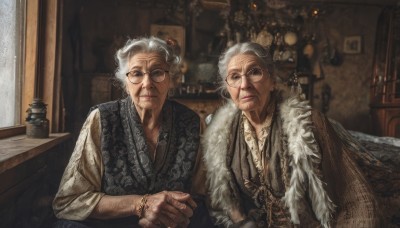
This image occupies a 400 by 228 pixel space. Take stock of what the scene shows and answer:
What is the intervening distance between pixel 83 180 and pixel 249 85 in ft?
3.04

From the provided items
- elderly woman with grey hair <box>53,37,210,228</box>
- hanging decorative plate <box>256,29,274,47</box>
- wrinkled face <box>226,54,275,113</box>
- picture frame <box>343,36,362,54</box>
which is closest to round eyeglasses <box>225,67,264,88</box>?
wrinkled face <box>226,54,275,113</box>

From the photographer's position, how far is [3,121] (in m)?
2.17

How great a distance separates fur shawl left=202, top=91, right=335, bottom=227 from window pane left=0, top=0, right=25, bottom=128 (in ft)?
4.58

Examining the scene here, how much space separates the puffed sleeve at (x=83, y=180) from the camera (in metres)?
1.51

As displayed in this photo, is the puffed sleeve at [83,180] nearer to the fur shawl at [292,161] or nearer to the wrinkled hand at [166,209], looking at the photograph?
the wrinkled hand at [166,209]

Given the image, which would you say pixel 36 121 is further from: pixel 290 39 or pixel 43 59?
pixel 290 39

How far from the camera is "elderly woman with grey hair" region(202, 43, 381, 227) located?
1545 mm

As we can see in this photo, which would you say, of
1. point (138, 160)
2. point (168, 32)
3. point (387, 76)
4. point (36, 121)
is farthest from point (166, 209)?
point (387, 76)

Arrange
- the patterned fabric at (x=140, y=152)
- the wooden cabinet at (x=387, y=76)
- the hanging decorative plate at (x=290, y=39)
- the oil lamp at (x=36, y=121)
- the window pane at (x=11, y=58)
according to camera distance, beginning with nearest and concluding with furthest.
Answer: the patterned fabric at (x=140, y=152) < the window pane at (x=11, y=58) < the oil lamp at (x=36, y=121) < the wooden cabinet at (x=387, y=76) < the hanging decorative plate at (x=290, y=39)

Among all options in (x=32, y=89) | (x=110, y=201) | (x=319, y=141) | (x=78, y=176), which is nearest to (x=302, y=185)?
(x=319, y=141)

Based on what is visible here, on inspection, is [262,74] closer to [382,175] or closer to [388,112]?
[382,175]

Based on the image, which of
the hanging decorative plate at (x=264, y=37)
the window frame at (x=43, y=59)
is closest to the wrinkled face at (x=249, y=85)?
the window frame at (x=43, y=59)

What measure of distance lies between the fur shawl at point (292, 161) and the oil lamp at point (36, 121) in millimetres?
1232

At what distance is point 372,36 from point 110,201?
5423mm
